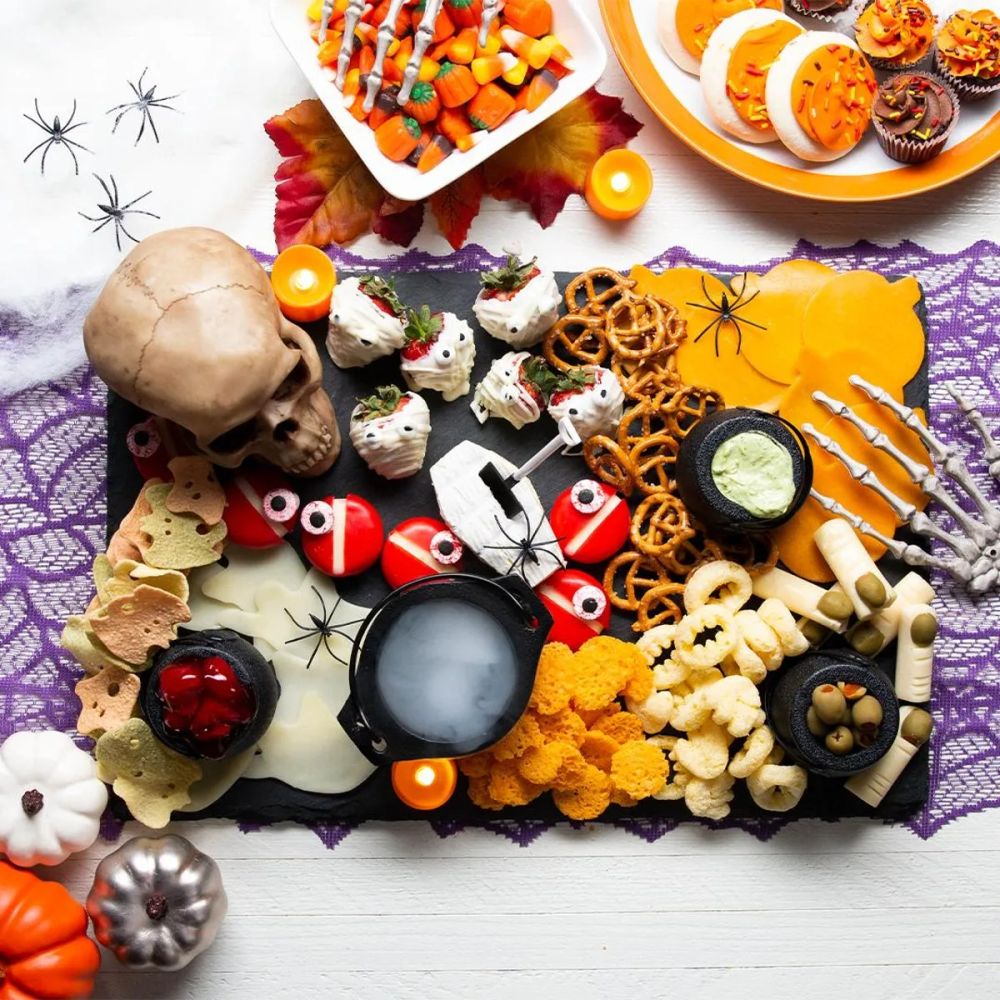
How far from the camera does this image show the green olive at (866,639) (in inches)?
84.2

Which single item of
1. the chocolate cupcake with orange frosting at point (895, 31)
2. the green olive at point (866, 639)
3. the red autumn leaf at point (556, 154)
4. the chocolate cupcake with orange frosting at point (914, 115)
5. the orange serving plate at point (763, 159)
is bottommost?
the green olive at point (866, 639)

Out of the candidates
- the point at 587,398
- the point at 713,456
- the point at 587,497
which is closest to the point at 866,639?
the point at 713,456

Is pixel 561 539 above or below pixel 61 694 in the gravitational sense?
above

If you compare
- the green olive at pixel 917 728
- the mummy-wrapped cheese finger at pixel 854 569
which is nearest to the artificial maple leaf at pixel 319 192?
the mummy-wrapped cheese finger at pixel 854 569

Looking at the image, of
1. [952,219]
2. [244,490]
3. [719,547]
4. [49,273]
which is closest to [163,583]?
[244,490]

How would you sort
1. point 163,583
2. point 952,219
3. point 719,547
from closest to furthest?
point 163,583 < point 719,547 < point 952,219

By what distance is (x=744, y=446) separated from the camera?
205cm

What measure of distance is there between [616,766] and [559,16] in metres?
1.37

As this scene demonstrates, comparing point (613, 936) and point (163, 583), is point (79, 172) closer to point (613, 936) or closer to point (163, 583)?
point (163, 583)

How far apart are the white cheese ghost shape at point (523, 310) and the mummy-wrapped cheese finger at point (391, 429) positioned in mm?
195

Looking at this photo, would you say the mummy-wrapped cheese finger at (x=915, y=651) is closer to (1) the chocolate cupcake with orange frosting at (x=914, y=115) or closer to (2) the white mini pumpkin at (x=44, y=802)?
(1) the chocolate cupcake with orange frosting at (x=914, y=115)

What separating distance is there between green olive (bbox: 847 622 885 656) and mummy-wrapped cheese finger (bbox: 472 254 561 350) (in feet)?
2.58

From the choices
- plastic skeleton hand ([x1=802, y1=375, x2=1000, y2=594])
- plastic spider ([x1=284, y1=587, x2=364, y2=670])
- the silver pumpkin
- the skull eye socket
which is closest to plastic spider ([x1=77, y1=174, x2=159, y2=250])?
the skull eye socket

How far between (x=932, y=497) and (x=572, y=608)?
713 millimetres
